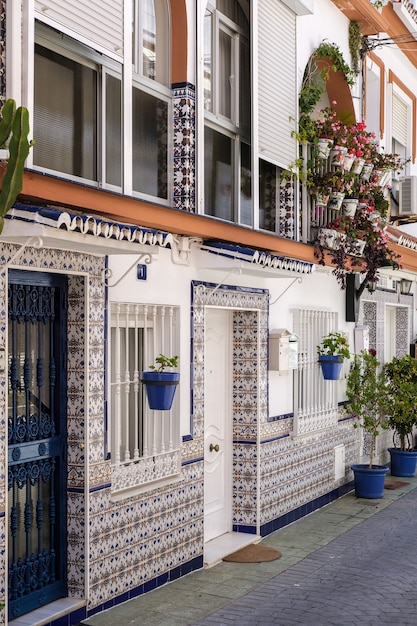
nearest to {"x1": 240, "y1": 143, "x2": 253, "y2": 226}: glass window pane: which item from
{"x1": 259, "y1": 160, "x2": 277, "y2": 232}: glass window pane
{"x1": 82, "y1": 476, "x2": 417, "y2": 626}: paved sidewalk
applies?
{"x1": 259, "y1": 160, "x2": 277, "y2": 232}: glass window pane

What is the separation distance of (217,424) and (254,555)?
56.5 inches

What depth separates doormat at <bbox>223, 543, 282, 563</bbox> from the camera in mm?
8734

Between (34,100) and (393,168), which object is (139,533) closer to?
(34,100)

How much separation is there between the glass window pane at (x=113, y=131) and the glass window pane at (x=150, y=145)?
36 centimetres

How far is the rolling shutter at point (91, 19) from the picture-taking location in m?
6.36

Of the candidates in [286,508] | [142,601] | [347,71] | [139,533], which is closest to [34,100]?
[139,533]

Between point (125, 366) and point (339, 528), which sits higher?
point (125, 366)

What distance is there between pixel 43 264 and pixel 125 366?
62.2 inches

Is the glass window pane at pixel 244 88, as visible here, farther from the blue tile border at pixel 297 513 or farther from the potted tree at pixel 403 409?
the potted tree at pixel 403 409

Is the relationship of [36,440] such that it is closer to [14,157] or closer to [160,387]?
[160,387]

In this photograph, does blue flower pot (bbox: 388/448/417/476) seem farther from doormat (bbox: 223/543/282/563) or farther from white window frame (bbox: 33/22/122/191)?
white window frame (bbox: 33/22/122/191)

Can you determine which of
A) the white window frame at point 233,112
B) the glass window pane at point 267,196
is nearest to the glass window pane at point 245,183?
the white window frame at point 233,112

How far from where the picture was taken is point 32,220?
17.9 ft

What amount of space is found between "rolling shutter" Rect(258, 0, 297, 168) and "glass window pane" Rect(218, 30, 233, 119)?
0.41 meters
